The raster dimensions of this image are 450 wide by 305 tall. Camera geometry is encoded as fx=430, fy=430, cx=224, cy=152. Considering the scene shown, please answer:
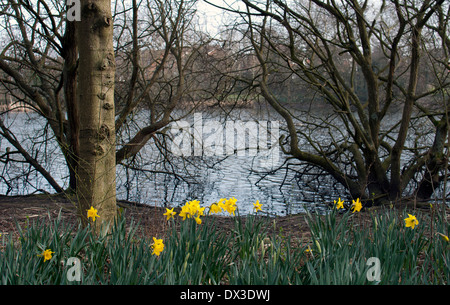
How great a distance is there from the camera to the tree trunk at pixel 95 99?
3109 millimetres

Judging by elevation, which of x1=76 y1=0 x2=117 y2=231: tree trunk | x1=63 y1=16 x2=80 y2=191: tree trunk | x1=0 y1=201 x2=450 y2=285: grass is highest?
x1=63 y1=16 x2=80 y2=191: tree trunk

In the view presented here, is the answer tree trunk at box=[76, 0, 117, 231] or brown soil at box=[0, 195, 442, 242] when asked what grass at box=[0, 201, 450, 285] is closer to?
tree trunk at box=[76, 0, 117, 231]

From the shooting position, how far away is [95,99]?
10.3ft

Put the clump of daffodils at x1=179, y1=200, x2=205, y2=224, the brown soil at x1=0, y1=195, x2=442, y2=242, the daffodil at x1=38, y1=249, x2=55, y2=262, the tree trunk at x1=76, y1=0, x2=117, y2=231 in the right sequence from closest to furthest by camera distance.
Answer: the daffodil at x1=38, y1=249, x2=55, y2=262 → the clump of daffodils at x1=179, y1=200, x2=205, y2=224 → the tree trunk at x1=76, y1=0, x2=117, y2=231 → the brown soil at x1=0, y1=195, x2=442, y2=242

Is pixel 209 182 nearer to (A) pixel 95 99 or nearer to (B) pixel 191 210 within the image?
(A) pixel 95 99

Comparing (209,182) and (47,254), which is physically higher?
(209,182)

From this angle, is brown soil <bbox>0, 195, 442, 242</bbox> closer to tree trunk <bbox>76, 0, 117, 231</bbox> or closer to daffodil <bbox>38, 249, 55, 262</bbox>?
tree trunk <bbox>76, 0, 117, 231</bbox>

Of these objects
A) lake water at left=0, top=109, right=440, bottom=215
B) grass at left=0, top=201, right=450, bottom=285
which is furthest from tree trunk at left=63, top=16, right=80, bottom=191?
grass at left=0, top=201, right=450, bottom=285

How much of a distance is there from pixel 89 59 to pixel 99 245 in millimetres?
1370

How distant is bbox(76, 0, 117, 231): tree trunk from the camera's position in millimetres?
3109

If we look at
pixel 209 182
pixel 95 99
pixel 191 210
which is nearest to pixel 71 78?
pixel 95 99

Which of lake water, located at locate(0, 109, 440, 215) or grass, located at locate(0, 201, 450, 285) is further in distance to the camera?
lake water, located at locate(0, 109, 440, 215)

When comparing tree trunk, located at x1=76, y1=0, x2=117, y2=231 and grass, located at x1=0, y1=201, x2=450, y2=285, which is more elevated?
tree trunk, located at x1=76, y1=0, x2=117, y2=231

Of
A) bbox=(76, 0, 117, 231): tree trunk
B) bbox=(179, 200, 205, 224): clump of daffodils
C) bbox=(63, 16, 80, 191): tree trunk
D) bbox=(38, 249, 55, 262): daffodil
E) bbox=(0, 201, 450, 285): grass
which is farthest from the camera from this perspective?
bbox=(63, 16, 80, 191): tree trunk
